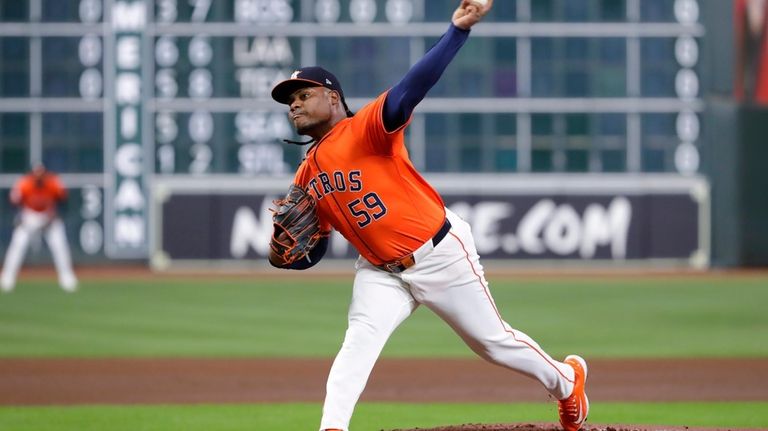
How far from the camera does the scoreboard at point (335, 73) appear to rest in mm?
17062

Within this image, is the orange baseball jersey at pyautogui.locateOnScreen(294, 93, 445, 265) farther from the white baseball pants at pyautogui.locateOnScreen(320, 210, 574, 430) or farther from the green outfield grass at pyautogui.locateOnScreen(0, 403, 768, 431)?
the green outfield grass at pyautogui.locateOnScreen(0, 403, 768, 431)

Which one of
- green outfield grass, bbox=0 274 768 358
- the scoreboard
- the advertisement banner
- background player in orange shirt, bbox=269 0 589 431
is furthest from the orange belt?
the advertisement banner

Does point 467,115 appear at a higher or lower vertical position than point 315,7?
lower

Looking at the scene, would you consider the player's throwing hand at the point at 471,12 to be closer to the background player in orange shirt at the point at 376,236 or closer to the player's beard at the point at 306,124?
the background player in orange shirt at the point at 376,236

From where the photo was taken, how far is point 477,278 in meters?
4.83

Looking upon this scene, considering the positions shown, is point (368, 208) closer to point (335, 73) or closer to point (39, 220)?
point (39, 220)

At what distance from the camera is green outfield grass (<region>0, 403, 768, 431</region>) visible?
6.15 m

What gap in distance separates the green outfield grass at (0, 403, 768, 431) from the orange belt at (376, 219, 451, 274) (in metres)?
1.42

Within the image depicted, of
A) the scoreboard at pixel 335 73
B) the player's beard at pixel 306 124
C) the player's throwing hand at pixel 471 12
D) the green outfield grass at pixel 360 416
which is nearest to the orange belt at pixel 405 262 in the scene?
the player's beard at pixel 306 124

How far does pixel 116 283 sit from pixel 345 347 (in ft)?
38.9

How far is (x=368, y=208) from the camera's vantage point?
15.5ft

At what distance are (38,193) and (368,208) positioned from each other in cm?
1083

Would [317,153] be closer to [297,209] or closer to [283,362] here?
[297,209]

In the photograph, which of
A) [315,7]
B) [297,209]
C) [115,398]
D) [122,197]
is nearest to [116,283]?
[122,197]
